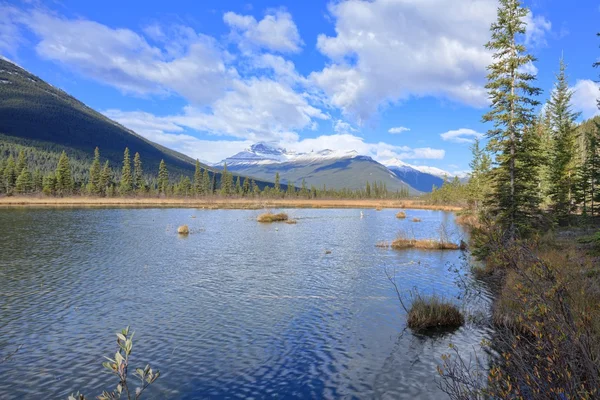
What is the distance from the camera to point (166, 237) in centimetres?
4081

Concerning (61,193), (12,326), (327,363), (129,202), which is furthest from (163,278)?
(61,193)

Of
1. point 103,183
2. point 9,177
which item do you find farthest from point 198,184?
point 9,177

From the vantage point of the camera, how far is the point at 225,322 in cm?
1532

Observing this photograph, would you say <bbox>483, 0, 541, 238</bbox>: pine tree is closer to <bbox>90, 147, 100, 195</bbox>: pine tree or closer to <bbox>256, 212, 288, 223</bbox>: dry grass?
<bbox>256, 212, 288, 223</bbox>: dry grass

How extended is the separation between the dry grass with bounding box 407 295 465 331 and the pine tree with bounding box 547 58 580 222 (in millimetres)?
32210

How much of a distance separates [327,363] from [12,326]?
39.8ft

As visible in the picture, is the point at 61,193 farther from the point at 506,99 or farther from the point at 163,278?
the point at 506,99

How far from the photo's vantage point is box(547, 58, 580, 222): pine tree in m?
42.4

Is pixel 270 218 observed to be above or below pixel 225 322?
above

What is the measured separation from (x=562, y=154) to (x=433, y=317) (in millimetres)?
39090

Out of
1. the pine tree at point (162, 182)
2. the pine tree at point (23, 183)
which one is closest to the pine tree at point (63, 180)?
the pine tree at point (23, 183)

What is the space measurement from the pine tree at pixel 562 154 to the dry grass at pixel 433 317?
32210 mm

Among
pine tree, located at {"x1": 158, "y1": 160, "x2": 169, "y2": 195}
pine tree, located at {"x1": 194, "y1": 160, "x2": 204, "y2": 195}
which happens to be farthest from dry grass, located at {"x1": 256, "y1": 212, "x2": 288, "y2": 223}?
pine tree, located at {"x1": 194, "y1": 160, "x2": 204, "y2": 195}

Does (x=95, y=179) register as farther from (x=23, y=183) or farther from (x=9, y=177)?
(x=9, y=177)
